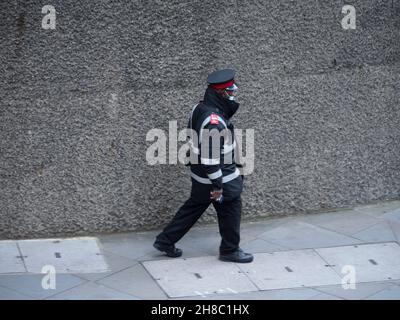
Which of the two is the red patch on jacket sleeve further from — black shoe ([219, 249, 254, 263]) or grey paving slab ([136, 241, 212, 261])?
grey paving slab ([136, 241, 212, 261])

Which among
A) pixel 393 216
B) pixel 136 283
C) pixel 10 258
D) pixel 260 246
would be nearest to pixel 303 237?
pixel 260 246

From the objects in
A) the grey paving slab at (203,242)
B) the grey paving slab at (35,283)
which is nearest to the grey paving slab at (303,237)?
the grey paving slab at (203,242)

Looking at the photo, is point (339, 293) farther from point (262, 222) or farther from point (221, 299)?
point (262, 222)

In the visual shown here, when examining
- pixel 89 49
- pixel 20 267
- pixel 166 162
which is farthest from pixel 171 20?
pixel 20 267

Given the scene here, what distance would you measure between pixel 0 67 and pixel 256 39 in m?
2.50

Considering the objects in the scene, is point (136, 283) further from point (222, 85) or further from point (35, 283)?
point (222, 85)

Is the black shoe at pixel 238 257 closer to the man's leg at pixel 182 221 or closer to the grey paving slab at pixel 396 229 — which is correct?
the man's leg at pixel 182 221

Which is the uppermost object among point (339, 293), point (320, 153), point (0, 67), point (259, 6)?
point (259, 6)

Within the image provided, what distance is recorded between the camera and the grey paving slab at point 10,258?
675cm

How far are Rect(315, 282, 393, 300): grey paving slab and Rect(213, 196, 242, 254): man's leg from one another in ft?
2.91

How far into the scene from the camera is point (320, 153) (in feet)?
27.3

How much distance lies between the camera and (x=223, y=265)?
7012 mm

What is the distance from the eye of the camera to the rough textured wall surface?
23.6 ft
